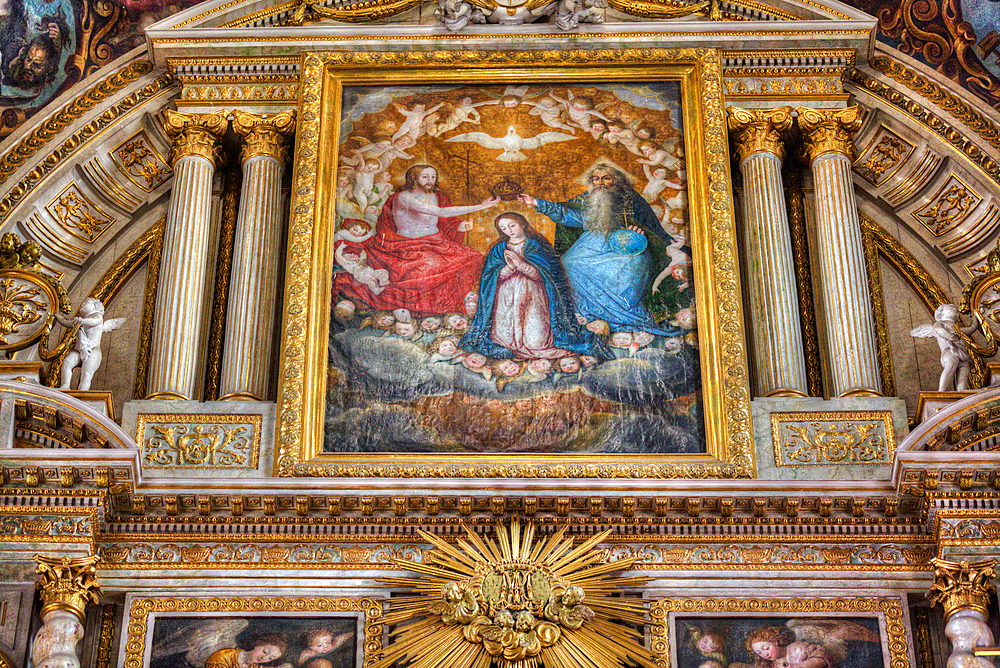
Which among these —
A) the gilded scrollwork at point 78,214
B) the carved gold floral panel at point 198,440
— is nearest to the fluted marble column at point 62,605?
the carved gold floral panel at point 198,440

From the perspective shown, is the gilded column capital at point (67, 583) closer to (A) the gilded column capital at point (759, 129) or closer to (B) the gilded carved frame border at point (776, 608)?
(B) the gilded carved frame border at point (776, 608)

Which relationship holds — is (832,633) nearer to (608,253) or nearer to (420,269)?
(608,253)

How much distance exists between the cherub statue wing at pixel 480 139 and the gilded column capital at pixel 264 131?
1335mm

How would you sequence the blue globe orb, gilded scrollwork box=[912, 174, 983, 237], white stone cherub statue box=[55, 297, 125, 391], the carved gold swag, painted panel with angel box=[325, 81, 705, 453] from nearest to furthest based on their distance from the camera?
painted panel with angel box=[325, 81, 705, 453] → white stone cherub statue box=[55, 297, 125, 391] → the blue globe orb → gilded scrollwork box=[912, 174, 983, 237] → the carved gold swag

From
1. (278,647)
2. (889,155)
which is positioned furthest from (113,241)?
(889,155)

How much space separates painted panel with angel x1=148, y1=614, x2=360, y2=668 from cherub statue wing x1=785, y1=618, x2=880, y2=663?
292 cm

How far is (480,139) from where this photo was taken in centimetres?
1505

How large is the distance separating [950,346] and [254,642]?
17.7 feet

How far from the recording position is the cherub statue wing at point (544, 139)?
15.0m

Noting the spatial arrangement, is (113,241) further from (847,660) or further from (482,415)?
(847,660)

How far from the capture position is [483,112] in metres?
15.2

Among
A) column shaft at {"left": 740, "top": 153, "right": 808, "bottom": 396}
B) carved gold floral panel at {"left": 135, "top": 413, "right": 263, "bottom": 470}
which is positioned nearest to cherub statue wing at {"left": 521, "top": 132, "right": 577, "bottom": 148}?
column shaft at {"left": 740, "top": 153, "right": 808, "bottom": 396}

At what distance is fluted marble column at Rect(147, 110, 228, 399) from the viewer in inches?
545

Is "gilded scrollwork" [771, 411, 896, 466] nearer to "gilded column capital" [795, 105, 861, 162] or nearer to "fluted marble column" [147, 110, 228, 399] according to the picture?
"gilded column capital" [795, 105, 861, 162]
